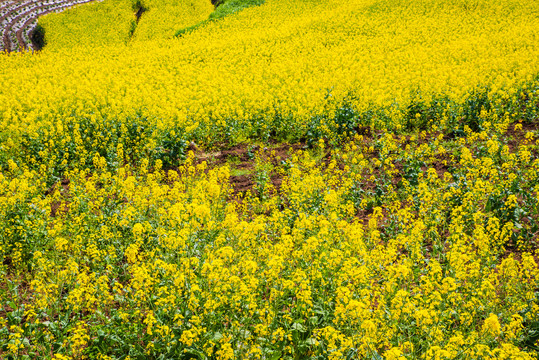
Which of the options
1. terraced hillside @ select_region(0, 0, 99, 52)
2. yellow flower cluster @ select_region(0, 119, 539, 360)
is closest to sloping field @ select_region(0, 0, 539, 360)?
yellow flower cluster @ select_region(0, 119, 539, 360)

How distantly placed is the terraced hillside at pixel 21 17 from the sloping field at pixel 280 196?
14.1 m

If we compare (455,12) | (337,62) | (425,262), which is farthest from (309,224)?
(455,12)

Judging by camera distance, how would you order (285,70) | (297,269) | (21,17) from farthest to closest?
(21,17)
(285,70)
(297,269)

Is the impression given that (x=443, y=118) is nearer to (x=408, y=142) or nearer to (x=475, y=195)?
(x=408, y=142)

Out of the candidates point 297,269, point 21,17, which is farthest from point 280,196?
point 21,17

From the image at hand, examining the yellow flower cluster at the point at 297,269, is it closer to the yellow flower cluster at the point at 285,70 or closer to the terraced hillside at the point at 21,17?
the yellow flower cluster at the point at 285,70

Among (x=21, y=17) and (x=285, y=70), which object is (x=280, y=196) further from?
(x=21, y=17)

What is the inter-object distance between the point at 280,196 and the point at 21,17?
39796 millimetres

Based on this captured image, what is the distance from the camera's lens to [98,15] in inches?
1545

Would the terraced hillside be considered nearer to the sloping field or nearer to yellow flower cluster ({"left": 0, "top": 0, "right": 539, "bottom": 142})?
yellow flower cluster ({"left": 0, "top": 0, "right": 539, "bottom": 142})

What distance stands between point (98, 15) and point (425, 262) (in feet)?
136

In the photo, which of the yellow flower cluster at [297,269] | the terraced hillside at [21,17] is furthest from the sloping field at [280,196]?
the terraced hillside at [21,17]

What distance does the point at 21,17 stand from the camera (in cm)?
3766

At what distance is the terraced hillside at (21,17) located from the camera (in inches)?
1291
